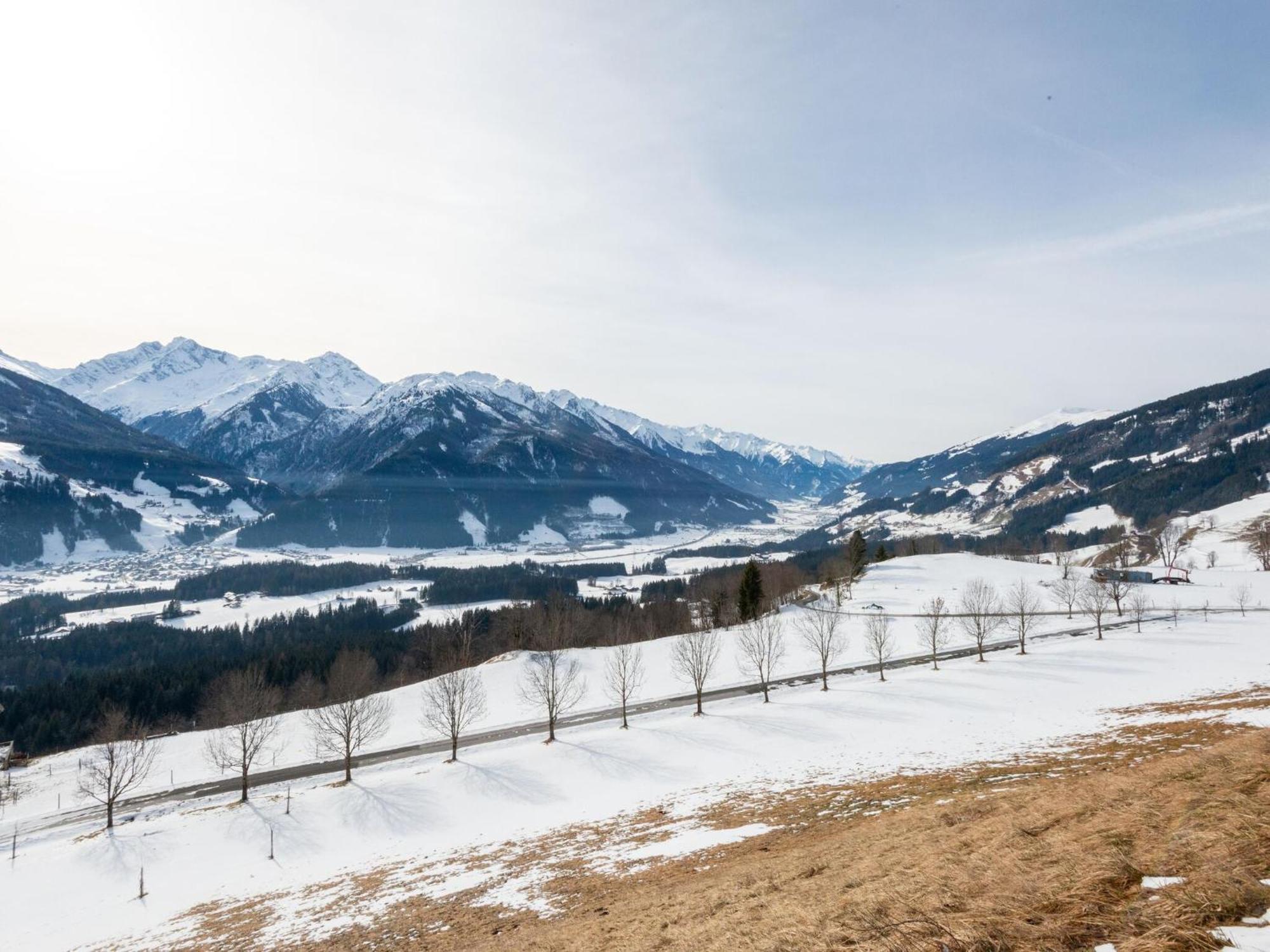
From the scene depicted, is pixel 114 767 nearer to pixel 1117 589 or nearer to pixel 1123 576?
pixel 1117 589

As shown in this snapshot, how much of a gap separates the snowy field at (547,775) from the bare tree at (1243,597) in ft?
62.5

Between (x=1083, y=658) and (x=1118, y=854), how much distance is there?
73.9 metres

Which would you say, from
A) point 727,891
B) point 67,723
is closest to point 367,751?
point 727,891

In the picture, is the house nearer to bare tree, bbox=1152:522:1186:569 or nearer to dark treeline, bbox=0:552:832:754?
bare tree, bbox=1152:522:1186:569

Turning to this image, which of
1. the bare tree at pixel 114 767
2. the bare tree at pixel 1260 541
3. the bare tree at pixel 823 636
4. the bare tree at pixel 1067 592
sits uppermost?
the bare tree at pixel 1260 541

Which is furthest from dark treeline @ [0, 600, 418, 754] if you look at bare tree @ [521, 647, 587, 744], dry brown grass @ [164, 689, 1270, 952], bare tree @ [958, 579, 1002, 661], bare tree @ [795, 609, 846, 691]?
bare tree @ [958, 579, 1002, 661]

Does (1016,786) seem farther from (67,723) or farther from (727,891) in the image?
(67,723)


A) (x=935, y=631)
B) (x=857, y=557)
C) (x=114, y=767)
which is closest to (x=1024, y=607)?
(x=857, y=557)

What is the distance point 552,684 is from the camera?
59.5 m

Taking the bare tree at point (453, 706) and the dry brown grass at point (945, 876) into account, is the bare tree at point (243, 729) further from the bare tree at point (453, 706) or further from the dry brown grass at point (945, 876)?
the dry brown grass at point (945, 876)

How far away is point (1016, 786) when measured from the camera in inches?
926

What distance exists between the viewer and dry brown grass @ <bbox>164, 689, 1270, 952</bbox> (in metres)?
8.45

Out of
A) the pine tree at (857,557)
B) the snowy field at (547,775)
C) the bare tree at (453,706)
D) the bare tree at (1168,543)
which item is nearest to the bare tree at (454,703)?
the bare tree at (453,706)

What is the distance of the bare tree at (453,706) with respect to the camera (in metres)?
56.8
